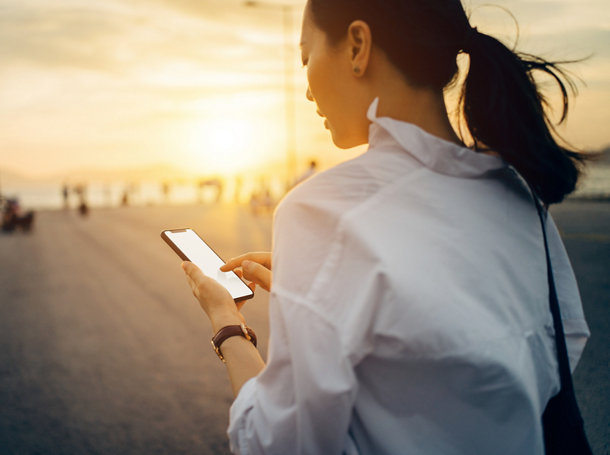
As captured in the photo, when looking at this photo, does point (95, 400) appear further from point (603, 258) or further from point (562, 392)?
point (603, 258)

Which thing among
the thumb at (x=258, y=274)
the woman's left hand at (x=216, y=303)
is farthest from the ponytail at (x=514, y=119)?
the woman's left hand at (x=216, y=303)

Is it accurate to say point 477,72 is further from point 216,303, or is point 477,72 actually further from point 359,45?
point 216,303

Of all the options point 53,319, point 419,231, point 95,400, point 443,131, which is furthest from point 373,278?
point 53,319

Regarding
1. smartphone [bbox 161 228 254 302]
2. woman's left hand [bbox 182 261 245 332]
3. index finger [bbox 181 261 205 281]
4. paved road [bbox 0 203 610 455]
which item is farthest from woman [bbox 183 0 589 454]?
paved road [bbox 0 203 610 455]

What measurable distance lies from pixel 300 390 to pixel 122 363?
13.3 feet

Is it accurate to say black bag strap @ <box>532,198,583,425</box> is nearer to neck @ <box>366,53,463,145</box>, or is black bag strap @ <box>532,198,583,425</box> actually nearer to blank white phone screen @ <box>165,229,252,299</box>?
neck @ <box>366,53,463,145</box>

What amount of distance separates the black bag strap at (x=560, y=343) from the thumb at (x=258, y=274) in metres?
0.77

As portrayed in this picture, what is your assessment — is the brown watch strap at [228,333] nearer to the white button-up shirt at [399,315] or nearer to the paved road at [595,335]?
the white button-up shirt at [399,315]

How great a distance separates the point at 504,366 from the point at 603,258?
8.72 metres

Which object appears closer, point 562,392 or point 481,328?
point 481,328

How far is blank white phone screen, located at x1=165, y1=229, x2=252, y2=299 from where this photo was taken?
6.06 feet

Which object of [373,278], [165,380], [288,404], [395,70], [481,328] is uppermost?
[395,70]

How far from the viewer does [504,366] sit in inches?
36.4

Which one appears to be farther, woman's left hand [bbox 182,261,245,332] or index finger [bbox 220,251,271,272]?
index finger [bbox 220,251,271,272]
